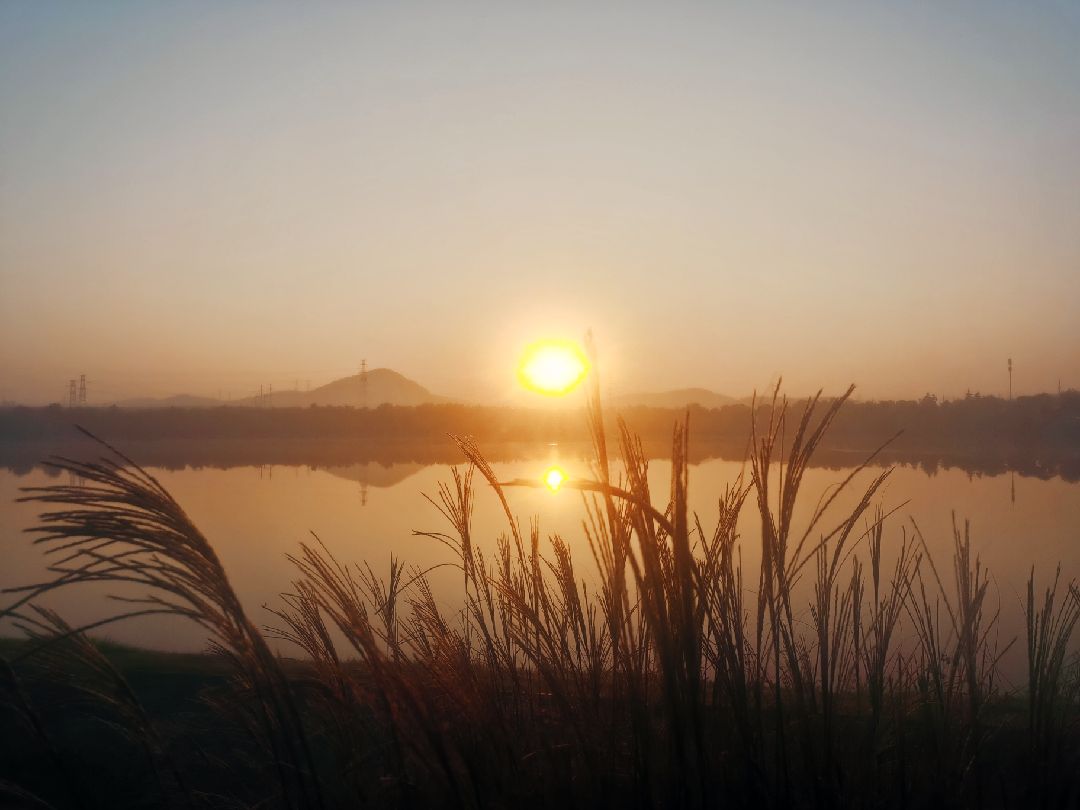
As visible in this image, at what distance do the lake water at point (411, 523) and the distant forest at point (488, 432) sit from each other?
8.50 m

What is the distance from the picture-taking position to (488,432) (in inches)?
1943

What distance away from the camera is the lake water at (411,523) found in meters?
9.85

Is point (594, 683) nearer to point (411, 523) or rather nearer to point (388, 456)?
point (411, 523)

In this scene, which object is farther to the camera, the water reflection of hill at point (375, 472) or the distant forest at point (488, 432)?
the distant forest at point (488, 432)

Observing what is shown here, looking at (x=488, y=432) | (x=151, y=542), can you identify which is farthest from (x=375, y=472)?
(x=151, y=542)

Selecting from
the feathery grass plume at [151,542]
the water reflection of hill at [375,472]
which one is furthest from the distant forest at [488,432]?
the feathery grass plume at [151,542]

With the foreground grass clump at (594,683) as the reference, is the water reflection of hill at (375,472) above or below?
below

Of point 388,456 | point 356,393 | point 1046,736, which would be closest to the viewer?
point 1046,736

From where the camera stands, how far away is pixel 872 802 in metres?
2.19

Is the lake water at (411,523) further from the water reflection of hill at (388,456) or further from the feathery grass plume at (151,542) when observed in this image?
the water reflection of hill at (388,456)

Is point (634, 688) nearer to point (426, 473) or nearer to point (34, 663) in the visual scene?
point (34, 663)

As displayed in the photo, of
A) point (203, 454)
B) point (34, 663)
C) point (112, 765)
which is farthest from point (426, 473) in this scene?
point (34, 663)

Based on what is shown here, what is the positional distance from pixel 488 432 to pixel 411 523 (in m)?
33.3

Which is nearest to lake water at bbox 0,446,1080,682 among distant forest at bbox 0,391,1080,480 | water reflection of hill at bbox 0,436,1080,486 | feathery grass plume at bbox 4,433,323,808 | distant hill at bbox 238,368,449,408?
feathery grass plume at bbox 4,433,323,808
